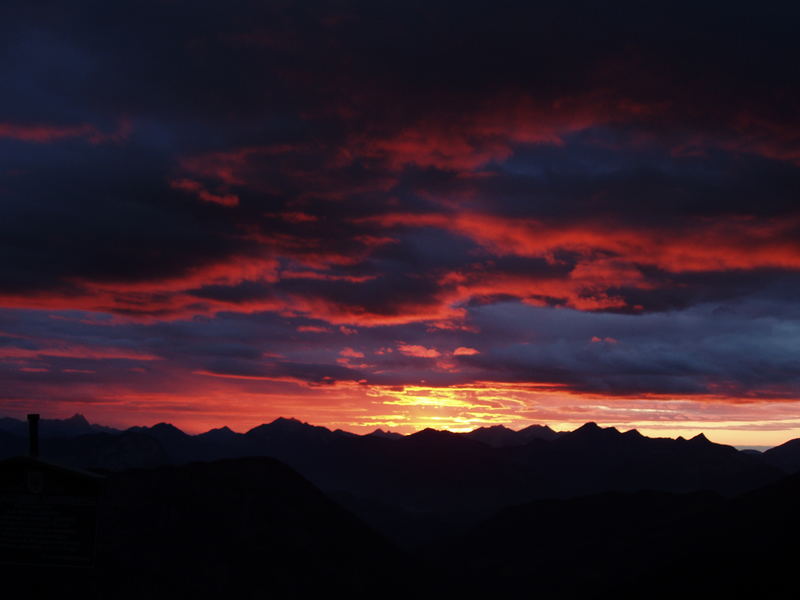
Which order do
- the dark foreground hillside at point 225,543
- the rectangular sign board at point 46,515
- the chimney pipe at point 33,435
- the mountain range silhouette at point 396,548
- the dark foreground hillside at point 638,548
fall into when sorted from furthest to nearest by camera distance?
the mountain range silhouette at point 396,548, the dark foreground hillside at point 225,543, the dark foreground hillside at point 638,548, the chimney pipe at point 33,435, the rectangular sign board at point 46,515

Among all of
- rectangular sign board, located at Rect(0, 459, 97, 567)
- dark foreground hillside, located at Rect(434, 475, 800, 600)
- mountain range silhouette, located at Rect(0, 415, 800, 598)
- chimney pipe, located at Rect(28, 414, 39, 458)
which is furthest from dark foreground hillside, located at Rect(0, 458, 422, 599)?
rectangular sign board, located at Rect(0, 459, 97, 567)

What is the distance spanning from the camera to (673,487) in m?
187

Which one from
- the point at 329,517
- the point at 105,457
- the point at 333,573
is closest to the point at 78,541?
the point at 333,573

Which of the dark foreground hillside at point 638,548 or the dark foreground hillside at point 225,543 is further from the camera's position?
the dark foreground hillside at point 225,543

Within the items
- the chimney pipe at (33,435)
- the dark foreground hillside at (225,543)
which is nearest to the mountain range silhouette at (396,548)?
the dark foreground hillside at (225,543)

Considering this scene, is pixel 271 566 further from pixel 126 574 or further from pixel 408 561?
pixel 408 561

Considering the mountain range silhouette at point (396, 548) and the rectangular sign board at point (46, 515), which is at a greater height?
the rectangular sign board at point (46, 515)

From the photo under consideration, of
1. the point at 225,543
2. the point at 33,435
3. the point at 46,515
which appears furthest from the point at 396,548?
the point at 46,515

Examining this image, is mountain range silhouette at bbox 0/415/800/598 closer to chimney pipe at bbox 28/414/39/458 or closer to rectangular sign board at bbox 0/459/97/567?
chimney pipe at bbox 28/414/39/458

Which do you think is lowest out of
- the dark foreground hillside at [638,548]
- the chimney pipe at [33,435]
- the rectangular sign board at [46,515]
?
the dark foreground hillside at [638,548]

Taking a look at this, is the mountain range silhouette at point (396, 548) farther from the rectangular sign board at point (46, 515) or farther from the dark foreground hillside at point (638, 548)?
the rectangular sign board at point (46, 515)

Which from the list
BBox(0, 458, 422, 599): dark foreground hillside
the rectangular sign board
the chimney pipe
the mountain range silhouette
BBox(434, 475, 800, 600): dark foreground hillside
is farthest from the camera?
the mountain range silhouette

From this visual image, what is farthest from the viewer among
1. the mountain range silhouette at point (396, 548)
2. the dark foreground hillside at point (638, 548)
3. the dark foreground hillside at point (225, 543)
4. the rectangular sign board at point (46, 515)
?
the mountain range silhouette at point (396, 548)

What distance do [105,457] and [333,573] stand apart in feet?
410
